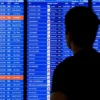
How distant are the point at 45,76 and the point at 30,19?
429mm

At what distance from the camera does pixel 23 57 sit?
225 centimetres

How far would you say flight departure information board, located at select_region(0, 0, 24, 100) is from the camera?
2246 millimetres

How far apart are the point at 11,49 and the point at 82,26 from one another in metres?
1.14

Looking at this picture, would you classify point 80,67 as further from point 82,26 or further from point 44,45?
point 44,45

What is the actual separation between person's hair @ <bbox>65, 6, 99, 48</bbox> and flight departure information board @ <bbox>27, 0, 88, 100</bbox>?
1.05m

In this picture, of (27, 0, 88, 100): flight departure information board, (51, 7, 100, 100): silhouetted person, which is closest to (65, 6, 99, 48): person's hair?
(51, 7, 100, 100): silhouetted person

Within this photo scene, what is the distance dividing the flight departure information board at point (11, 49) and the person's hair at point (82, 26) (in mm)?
1085

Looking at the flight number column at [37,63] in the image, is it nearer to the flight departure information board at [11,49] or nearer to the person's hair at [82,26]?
the flight departure information board at [11,49]

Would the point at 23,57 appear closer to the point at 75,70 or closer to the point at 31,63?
the point at 31,63

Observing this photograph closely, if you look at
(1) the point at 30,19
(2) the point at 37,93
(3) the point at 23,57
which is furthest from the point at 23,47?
(2) the point at 37,93

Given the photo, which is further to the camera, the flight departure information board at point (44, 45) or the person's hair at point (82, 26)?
the flight departure information board at point (44, 45)

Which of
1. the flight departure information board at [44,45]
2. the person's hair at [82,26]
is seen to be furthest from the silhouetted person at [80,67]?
the flight departure information board at [44,45]

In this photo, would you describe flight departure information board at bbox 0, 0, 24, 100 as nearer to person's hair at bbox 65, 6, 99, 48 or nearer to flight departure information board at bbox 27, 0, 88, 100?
flight departure information board at bbox 27, 0, 88, 100

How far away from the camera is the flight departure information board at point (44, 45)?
2.25 m
